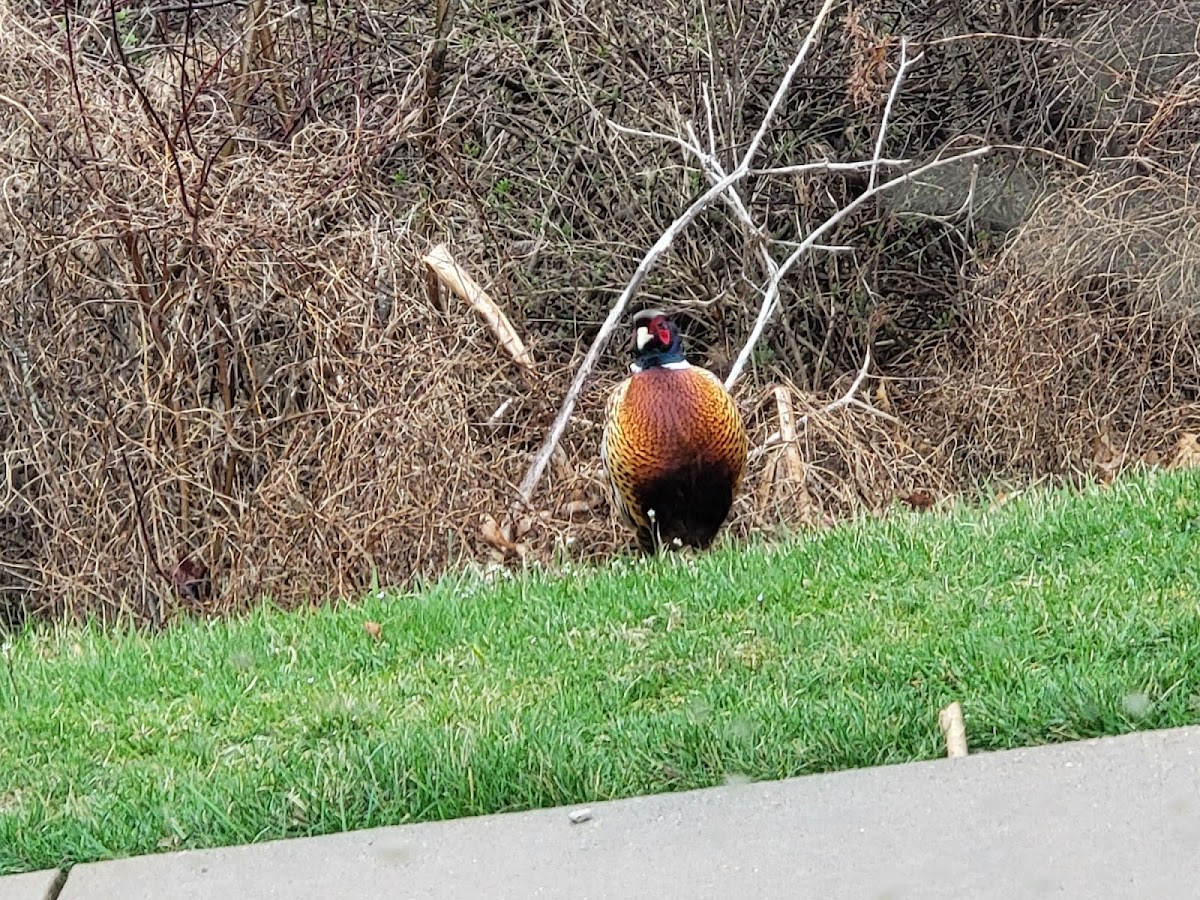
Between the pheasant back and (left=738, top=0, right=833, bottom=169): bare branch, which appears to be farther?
(left=738, top=0, right=833, bottom=169): bare branch

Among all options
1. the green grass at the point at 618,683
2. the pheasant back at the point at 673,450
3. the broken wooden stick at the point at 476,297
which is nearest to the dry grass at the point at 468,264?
the broken wooden stick at the point at 476,297

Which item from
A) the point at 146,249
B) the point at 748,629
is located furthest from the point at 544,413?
the point at 748,629

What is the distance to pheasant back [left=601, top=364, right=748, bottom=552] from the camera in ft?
20.6

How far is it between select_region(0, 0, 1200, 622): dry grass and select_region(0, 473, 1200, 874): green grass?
1807 millimetres

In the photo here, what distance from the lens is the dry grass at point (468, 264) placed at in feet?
23.7

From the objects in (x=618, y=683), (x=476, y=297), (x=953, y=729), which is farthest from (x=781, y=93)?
(x=953, y=729)

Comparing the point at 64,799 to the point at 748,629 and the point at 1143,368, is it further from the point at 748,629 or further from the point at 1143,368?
the point at 1143,368

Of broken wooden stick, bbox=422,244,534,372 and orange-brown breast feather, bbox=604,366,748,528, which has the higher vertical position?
broken wooden stick, bbox=422,244,534,372

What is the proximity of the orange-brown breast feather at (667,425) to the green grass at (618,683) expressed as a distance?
83 centimetres

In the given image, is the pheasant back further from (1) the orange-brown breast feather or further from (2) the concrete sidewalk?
(2) the concrete sidewalk

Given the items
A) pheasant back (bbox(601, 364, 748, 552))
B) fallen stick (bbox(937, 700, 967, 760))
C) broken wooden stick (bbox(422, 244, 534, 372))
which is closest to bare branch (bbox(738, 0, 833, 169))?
broken wooden stick (bbox(422, 244, 534, 372))

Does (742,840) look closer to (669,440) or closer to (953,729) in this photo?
(953,729)

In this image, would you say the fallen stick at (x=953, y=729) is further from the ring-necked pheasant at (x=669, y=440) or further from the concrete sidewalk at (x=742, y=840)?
the ring-necked pheasant at (x=669, y=440)

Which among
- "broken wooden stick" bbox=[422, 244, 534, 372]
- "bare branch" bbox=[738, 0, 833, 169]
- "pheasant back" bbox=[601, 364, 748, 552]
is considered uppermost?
"bare branch" bbox=[738, 0, 833, 169]
